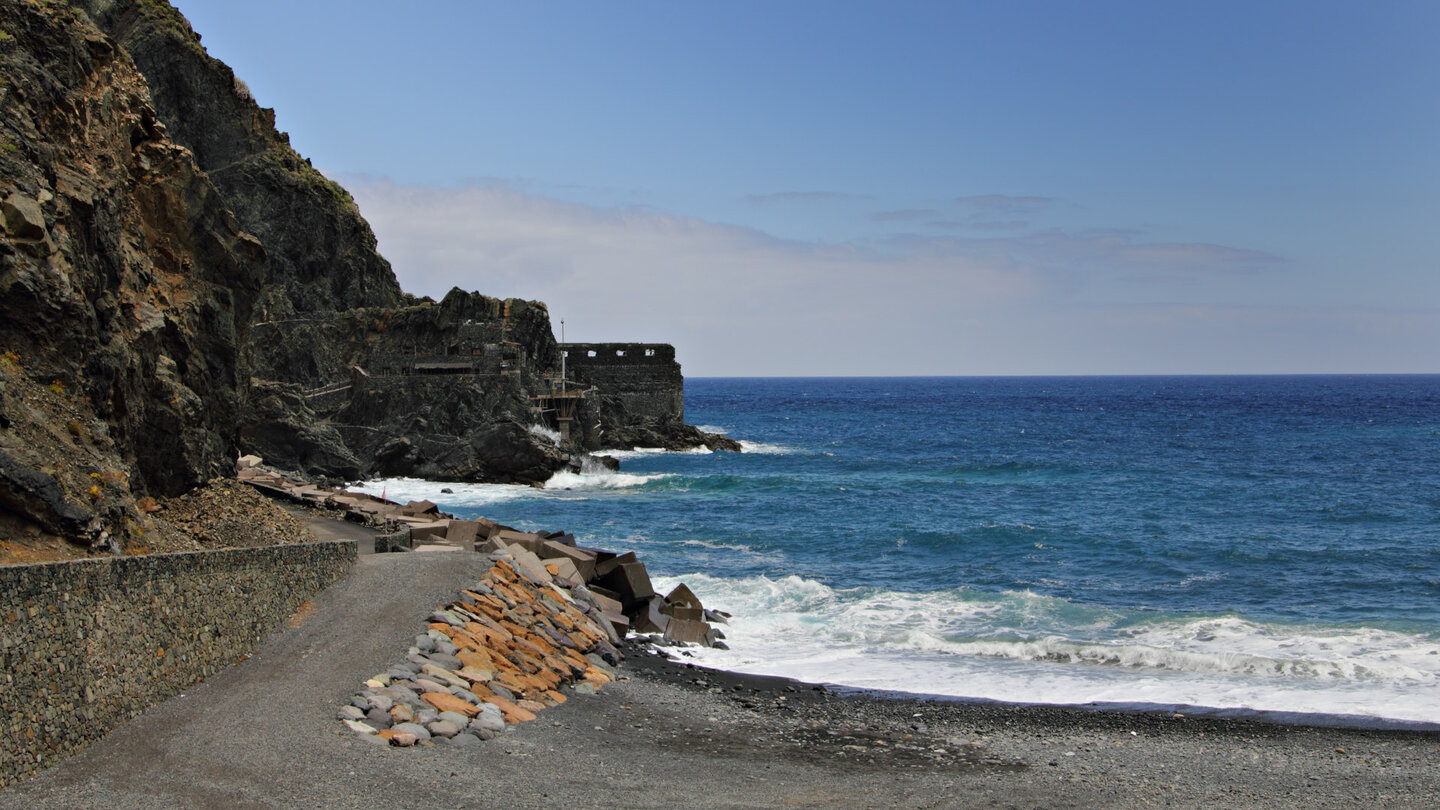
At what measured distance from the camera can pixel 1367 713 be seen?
15.4m

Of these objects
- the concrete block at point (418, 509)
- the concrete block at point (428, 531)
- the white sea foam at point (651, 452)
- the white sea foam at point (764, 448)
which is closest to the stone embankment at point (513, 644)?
the concrete block at point (428, 531)

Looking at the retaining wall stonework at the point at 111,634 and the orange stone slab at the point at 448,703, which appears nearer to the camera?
the retaining wall stonework at the point at 111,634

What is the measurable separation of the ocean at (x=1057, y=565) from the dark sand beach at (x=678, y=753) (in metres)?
1.59

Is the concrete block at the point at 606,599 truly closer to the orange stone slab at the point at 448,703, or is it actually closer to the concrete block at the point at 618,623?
the concrete block at the point at 618,623

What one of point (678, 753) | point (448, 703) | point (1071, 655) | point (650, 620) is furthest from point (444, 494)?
point (678, 753)

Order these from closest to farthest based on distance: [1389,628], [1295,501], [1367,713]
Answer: [1367,713], [1389,628], [1295,501]

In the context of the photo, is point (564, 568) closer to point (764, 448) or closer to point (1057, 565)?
point (1057, 565)

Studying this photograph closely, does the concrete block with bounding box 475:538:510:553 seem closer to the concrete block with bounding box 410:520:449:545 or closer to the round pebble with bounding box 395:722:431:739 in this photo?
the concrete block with bounding box 410:520:449:545

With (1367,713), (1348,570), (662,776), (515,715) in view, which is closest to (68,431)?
(515,715)

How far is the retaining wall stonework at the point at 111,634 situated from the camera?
29.3 ft

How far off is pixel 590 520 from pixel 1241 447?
5058 centimetres

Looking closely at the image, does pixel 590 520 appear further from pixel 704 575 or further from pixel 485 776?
pixel 485 776

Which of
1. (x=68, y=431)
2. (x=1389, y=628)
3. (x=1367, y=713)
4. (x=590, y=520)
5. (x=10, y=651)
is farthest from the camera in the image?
(x=590, y=520)

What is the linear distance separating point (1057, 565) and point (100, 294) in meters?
22.3
